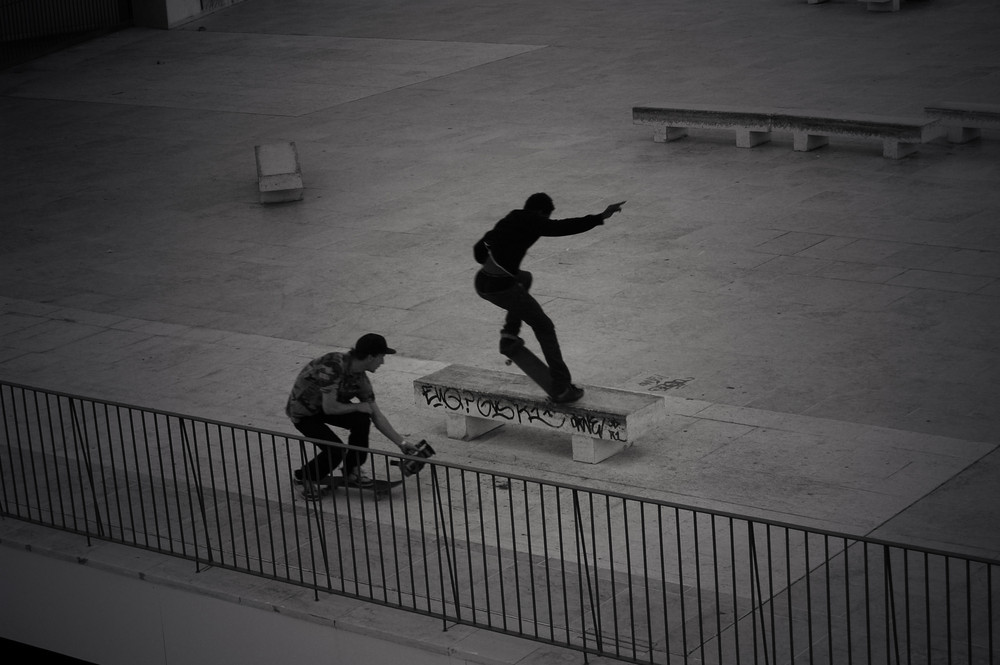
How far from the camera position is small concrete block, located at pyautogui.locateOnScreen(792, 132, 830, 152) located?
66.3 feet

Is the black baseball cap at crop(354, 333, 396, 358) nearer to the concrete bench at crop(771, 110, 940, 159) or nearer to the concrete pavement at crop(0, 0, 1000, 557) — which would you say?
the concrete pavement at crop(0, 0, 1000, 557)

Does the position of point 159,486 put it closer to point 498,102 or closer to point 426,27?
point 498,102

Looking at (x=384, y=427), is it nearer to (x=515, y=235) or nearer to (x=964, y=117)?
(x=515, y=235)

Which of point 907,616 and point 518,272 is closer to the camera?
point 907,616

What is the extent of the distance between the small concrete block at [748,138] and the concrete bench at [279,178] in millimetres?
6708

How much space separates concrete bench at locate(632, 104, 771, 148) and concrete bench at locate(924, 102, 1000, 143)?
7.93 feet

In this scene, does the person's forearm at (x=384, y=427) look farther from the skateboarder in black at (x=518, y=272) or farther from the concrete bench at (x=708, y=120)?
the concrete bench at (x=708, y=120)

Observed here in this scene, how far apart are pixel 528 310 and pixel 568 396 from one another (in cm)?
78

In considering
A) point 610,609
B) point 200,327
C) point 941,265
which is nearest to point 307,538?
point 610,609

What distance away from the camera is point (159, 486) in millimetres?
11289

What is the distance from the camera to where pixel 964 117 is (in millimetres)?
19391

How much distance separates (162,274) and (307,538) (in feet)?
26.7

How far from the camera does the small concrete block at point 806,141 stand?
20.2 meters

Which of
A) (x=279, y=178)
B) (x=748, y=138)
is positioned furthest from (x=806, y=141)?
(x=279, y=178)
